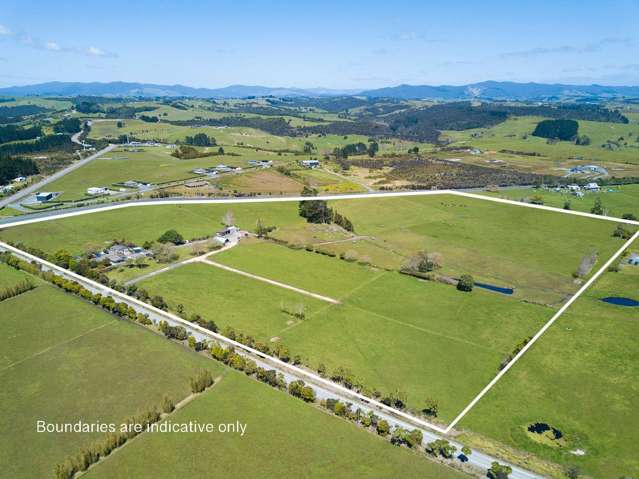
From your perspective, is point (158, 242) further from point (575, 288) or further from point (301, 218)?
point (575, 288)

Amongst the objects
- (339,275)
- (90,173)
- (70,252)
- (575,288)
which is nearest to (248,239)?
(339,275)

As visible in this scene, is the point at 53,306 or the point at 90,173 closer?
the point at 53,306

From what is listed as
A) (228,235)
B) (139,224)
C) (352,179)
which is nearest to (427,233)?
(228,235)

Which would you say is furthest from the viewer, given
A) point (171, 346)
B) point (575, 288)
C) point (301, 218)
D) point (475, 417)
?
point (301, 218)

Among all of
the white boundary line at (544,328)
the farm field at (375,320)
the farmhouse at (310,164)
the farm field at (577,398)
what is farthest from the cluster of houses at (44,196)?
the farm field at (577,398)

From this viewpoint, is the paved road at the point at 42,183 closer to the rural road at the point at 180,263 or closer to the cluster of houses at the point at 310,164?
the rural road at the point at 180,263

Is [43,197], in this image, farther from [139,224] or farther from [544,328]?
[544,328]

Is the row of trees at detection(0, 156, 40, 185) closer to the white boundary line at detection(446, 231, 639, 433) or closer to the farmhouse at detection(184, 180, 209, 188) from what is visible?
the farmhouse at detection(184, 180, 209, 188)
